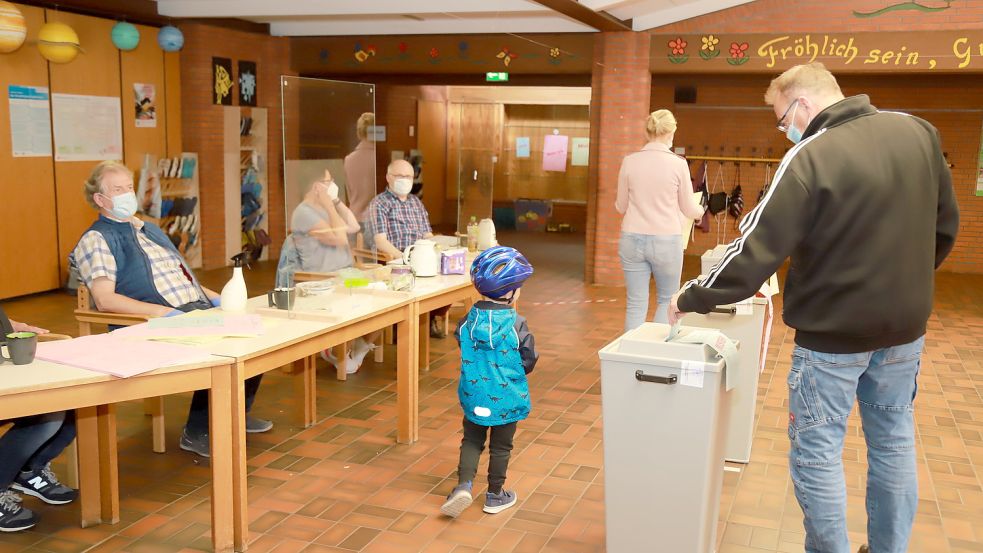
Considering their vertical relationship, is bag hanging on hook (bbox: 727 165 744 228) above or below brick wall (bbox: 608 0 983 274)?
below

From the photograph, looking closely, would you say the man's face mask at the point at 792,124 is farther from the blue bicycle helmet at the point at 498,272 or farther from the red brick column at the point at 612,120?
the red brick column at the point at 612,120

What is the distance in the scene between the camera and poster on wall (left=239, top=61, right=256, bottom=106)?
978 cm

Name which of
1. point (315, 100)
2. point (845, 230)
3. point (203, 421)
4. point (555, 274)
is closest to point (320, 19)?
point (555, 274)

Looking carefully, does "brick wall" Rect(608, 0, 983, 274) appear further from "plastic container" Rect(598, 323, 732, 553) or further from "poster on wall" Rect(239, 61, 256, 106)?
"plastic container" Rect(598, 323, 732, 553)

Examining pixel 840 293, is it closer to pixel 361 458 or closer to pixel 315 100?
pixel 361 458

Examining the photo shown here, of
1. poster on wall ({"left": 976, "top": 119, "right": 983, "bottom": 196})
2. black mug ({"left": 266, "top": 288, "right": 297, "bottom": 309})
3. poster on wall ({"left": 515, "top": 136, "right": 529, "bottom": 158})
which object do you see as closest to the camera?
black mug ({"left": 266, "top": 288, "right": 297, "bottom": 309})

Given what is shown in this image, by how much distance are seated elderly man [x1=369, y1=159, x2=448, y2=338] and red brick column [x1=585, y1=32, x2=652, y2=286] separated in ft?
11.5

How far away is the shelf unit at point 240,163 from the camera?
9.69m

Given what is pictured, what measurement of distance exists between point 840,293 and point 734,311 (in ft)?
4.18

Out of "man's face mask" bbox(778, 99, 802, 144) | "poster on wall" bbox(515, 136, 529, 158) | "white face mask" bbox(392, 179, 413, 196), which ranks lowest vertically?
"white face mask" bbox(392, 179, 413, 196)

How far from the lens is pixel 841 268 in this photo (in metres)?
2.39

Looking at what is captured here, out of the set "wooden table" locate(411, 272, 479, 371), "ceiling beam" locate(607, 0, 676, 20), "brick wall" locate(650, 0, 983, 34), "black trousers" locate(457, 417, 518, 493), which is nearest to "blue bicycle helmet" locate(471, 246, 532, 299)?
"black trousers" locate(457, 417, 518, 493)

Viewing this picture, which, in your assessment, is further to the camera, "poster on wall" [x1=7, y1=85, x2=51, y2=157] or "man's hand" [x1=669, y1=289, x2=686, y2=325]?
"poster on wall" [x1=7, y1=85, x2=51, y2=157]

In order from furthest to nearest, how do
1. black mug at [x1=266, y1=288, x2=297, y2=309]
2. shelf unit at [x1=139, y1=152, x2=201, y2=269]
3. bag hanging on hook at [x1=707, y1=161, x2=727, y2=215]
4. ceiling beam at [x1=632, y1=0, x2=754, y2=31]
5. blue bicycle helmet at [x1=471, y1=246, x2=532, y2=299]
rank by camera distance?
bag hanging on hook at [x1=707, y1=161, x2=727, y2=215], shelf unit at [x1=139, y1=152, x2=201, y2=269], ceiling beam at [x1=632, y1=0, x2=754, y2=31], black mug at [x1=266, y1=288, x2=297, y2=309], blue bicycle helmet at [x1=471, y1=246, x2=532, y2=299]
